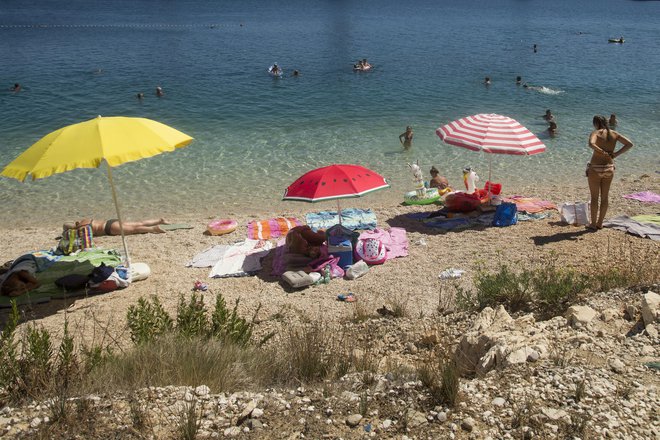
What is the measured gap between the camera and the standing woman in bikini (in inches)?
360

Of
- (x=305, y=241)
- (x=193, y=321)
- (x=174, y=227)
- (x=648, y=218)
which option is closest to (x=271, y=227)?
(x=305, y=241)

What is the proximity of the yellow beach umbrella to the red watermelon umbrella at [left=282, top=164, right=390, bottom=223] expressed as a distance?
1.92 meters

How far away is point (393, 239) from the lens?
9.68 meters

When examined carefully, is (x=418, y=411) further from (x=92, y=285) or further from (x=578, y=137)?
(x=578, y=137)

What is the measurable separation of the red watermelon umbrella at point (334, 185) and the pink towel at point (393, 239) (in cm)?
104

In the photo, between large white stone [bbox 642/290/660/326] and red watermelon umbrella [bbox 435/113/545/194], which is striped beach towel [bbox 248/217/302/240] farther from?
large white stone [bbox 642/290/660/326]

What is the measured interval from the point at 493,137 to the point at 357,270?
3736 millimetres

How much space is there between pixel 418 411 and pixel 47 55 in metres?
35.1

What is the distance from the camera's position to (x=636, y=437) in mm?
3740

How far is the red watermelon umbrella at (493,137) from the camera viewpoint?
10078 mm

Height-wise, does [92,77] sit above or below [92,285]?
above

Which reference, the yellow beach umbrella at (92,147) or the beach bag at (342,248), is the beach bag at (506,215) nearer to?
the beach bag at (342,248)

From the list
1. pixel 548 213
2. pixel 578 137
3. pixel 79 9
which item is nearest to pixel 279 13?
pixel 79 9

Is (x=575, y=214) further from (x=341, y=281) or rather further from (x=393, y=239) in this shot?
(x=341, y=281)
